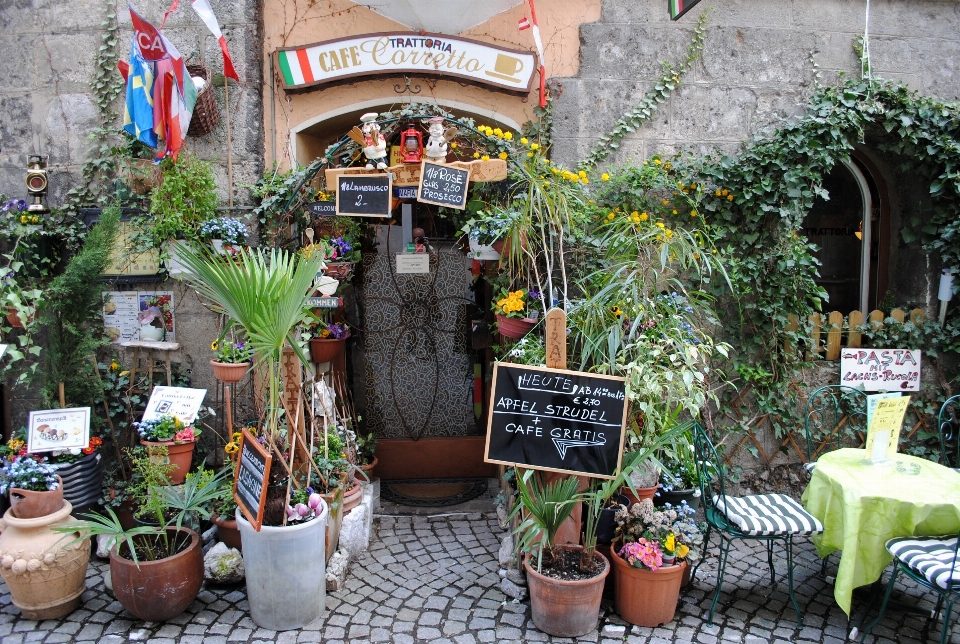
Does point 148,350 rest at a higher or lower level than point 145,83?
lower

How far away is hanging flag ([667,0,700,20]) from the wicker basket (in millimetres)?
3389

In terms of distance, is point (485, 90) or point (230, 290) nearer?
point (230, 290)

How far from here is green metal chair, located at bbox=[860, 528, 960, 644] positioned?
3.10 meters

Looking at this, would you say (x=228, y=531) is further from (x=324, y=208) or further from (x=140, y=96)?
(x=140, y=96)

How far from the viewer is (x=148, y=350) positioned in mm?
5035

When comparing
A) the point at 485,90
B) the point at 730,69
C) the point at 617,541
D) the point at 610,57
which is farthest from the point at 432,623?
the point at 730,69

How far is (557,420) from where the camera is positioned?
3.61 meters

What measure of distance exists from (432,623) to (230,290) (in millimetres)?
2155

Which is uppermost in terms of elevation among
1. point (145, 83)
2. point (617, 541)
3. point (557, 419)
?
point (145, 83)

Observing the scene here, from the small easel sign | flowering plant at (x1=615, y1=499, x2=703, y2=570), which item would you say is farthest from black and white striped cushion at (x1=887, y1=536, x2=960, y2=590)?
flowering plant at (x1=615, y1=499, x2=703, y2=570)

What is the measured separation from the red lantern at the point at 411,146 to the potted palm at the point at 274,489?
1146 millimetres

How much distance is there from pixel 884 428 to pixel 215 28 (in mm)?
4912

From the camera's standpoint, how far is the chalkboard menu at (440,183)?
4.44 meters

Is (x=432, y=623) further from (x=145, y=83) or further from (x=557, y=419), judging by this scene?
(x=145, y=83)
